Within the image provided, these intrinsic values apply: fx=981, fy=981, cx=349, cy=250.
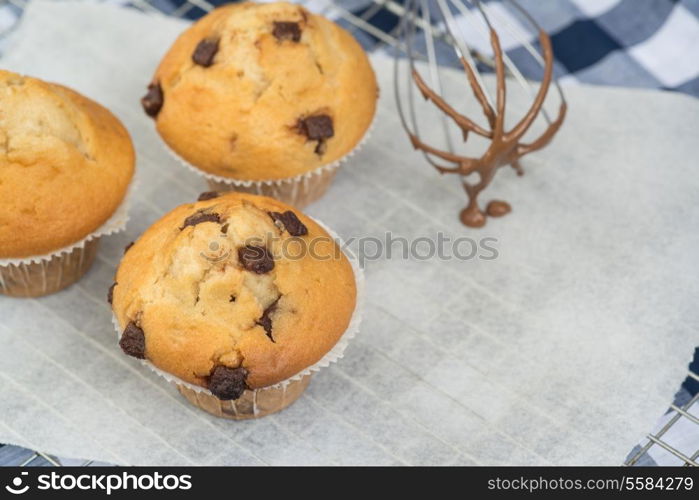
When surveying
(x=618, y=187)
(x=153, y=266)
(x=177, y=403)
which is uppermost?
(x=618, y=187)

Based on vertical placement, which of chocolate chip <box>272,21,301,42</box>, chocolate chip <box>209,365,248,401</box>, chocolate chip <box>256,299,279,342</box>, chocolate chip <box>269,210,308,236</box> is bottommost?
chocolate chip <box>209,365,248,401</box>

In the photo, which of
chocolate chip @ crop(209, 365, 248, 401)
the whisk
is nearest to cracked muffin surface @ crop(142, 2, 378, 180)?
the whisk

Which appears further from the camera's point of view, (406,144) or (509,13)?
(509,13)

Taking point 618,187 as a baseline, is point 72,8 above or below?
below

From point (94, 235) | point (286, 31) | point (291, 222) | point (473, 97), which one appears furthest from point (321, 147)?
point (473, 97)

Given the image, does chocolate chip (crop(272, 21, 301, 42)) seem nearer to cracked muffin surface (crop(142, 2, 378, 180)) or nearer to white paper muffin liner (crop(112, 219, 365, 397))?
cracked muffin surface (crop(142, 2, 378, 180))

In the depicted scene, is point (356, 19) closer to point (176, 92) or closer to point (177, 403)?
point (176, 92)

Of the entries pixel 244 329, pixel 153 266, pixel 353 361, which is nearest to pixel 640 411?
pixel 353 361

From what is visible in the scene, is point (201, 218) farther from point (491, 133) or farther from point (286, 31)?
point (491, 133)

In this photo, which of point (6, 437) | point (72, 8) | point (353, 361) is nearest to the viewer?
point (6, 437)
